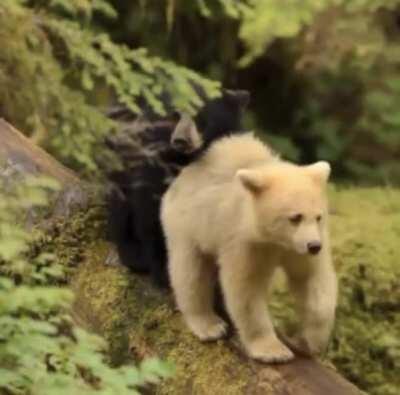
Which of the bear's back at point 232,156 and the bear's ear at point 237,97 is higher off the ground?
the bear's ear at point 237,97

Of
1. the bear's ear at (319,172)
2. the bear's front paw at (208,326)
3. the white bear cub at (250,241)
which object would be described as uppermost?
the bear's ear at (319,172)

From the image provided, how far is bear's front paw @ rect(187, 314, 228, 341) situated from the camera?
4168 millimetres

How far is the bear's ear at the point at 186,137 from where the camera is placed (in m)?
4.36

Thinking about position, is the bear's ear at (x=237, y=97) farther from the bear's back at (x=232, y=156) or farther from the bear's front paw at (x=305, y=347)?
the bear's front paw at (x=305, y=347)

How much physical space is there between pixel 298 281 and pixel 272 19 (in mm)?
2739

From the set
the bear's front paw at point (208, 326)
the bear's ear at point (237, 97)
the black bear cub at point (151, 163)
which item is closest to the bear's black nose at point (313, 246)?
the bear's front paw at point (208, 326)

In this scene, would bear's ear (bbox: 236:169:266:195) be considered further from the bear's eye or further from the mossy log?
the mossy log

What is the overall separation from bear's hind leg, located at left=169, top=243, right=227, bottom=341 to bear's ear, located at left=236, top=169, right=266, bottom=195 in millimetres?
472

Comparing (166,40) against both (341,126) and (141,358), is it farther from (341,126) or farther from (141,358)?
(141,358)

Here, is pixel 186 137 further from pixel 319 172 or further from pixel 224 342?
pixel 224 342

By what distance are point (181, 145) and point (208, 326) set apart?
66 cm

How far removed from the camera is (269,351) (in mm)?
3898

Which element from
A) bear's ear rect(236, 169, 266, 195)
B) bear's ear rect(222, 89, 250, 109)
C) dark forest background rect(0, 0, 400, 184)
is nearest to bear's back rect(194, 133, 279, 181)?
bear's ear rect(222, 89, 250, 109)

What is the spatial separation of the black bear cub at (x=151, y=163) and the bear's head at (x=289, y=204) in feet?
1.75
